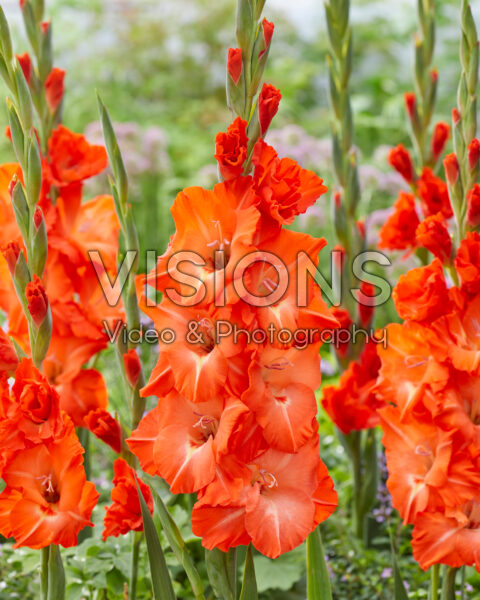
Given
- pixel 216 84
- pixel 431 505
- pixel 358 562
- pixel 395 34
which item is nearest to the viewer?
pixel 431 505

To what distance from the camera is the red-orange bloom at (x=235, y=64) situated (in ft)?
3.70

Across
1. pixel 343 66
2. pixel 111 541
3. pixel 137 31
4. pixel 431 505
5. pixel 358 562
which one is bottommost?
pixel 358 562

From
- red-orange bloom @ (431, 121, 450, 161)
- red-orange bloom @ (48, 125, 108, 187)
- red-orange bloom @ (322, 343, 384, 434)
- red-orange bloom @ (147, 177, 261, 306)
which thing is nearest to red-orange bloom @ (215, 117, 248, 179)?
red-orange bloom @ (147, 177, 261, 306)

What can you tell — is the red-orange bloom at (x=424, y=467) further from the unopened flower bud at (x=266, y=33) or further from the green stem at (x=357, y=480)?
the unopened flower bud at (x=266, y=33)

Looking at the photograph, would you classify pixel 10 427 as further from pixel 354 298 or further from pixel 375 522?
pixel 375 522

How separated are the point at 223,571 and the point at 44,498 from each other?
333 millimetres

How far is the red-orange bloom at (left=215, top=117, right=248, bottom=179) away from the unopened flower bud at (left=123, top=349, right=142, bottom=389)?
1.40ft

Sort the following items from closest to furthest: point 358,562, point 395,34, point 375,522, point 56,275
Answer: point 56,275, point 358,562, point 375,522, point 395,34

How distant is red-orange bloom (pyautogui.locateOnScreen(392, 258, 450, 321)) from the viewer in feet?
4.16

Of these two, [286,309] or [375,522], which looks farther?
[375,522]

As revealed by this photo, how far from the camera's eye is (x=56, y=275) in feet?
5.14

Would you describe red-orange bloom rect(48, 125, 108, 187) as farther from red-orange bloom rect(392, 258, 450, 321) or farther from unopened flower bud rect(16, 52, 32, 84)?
red-orange bloom rect(392, 258, 450, 321)

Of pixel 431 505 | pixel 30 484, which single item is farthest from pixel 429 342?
pixel 30 484

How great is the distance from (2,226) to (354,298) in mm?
907
